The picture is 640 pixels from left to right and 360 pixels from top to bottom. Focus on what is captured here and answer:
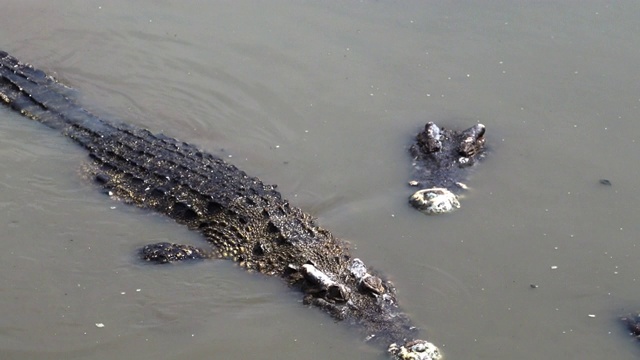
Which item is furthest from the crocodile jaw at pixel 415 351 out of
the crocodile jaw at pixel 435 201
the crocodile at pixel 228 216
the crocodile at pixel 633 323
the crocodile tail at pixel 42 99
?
the crocodile tail at pixel 42 99

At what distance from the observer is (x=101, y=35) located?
1074 cm

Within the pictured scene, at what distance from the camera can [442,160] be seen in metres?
8.77

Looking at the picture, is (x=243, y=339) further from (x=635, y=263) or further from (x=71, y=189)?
(x=635, y=263)

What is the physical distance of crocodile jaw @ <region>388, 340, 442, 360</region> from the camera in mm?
6402

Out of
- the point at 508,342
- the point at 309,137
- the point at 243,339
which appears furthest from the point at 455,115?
the point at 243,339

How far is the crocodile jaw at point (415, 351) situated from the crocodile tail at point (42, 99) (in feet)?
13.9

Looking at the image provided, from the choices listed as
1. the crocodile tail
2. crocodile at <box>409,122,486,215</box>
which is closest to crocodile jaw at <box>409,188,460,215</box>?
crocodile at <box>409,122,486,215</box>

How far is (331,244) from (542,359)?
213 centimetres

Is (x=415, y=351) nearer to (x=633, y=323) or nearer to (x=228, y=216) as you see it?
(x=633, y=323)

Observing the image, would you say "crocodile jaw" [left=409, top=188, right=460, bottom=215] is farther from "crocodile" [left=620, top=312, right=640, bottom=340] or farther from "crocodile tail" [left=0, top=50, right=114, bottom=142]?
"crocodile tail" [left=0, top=50, right=114, bottom=142]

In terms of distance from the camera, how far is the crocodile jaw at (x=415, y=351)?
252 inches

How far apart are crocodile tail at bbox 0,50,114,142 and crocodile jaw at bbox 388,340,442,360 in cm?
423

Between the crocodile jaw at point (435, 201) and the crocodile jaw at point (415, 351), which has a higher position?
the crocodile jaw at point (435, 201)

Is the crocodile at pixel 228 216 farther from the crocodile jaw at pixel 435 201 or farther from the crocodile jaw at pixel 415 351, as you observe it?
the crocodile jaw at pixel 435 201
